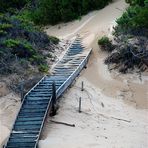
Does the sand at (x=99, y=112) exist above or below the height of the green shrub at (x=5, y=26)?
below

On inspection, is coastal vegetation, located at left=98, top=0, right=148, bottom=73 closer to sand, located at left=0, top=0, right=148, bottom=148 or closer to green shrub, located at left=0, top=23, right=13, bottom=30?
sand, located at left=0, top=0, right=148, bottom=148

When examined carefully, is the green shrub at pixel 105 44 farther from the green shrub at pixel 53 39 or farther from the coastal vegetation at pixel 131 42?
the green shrub at pixel 53 39

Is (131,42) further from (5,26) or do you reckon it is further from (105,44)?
(5,26)

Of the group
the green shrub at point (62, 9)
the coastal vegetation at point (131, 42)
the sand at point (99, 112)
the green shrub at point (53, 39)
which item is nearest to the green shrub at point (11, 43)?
the green shrub at point (53, 39)

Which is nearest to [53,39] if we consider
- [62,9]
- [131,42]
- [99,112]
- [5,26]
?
[5,26]

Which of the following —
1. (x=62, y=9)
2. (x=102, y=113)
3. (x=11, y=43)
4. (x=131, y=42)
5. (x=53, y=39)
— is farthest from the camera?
(x=62, y=9)
